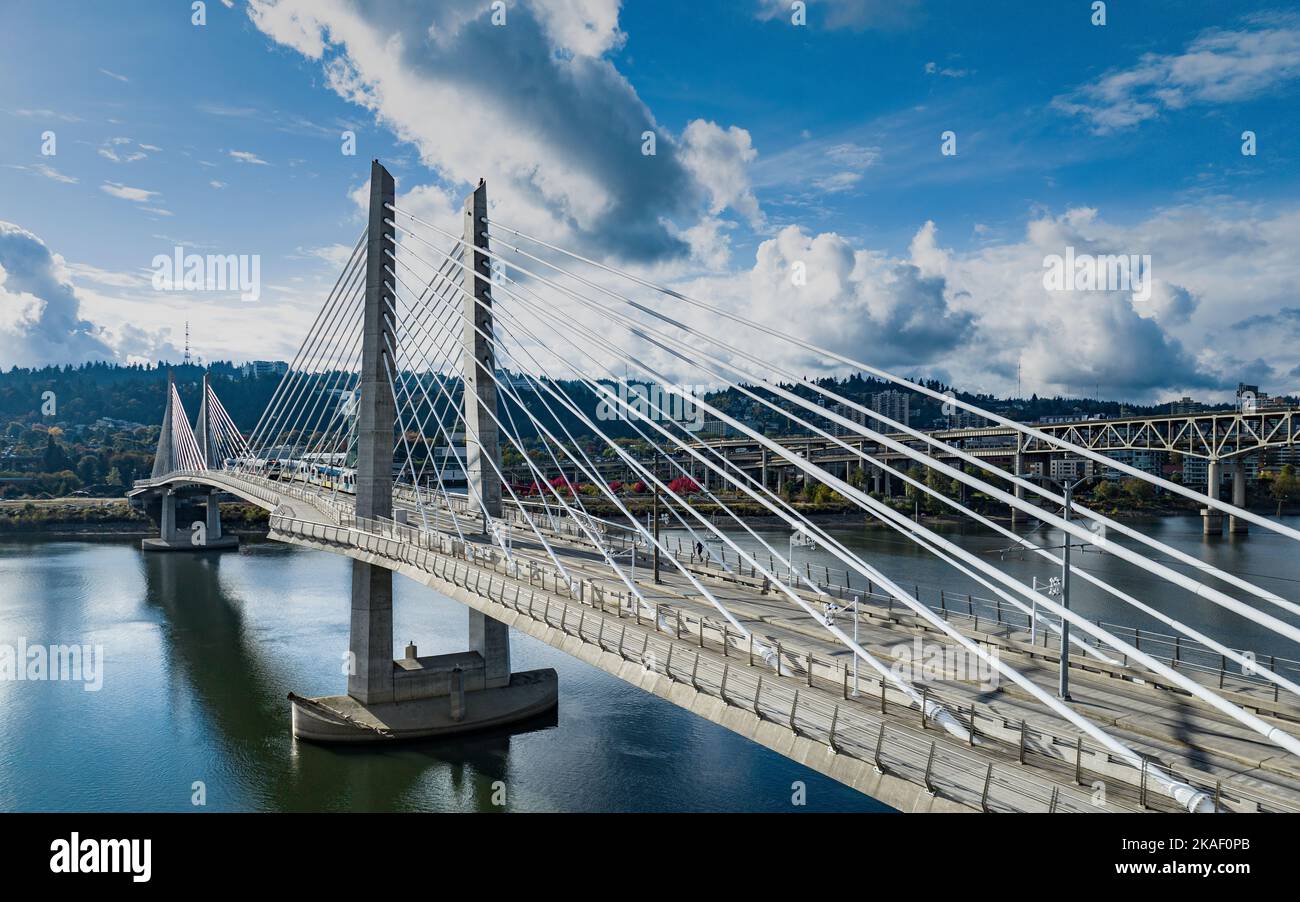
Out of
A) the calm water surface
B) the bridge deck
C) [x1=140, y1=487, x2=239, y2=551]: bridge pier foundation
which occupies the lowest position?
the calm water surface

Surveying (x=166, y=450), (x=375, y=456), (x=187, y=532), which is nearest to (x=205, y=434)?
(x=187, y=532)

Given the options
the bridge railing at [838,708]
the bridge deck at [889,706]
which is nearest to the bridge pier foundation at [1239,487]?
the bridge deck at [889,706]

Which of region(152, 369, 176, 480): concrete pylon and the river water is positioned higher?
region(152, 369, 176, 480): concrete pylon

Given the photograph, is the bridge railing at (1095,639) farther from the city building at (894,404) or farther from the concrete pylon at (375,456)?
the city building at (894,404)

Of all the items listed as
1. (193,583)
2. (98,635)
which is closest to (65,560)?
(193,583)

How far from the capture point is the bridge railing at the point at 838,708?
28.2ft

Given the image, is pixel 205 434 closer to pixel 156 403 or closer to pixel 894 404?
pixel 156 403

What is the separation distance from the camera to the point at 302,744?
2183 cm

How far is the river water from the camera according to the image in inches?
730

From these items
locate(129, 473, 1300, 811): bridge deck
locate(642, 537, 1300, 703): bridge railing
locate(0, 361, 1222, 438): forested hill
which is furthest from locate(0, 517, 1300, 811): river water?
locate(0, 361, 1222, 438): forested hill

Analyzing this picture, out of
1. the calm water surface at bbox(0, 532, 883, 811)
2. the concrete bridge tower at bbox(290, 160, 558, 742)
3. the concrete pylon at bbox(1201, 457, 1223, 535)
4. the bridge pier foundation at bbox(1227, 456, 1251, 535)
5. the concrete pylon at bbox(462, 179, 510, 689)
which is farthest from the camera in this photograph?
the bridge pier foundation at bbox(1227, 456, 1251, 535)

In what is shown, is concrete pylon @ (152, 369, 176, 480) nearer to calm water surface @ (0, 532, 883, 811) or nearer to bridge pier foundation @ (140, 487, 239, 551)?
bridge pier foundation @ (140, 487, 239, 551)

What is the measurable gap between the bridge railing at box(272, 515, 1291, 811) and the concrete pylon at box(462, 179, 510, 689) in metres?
5.80
